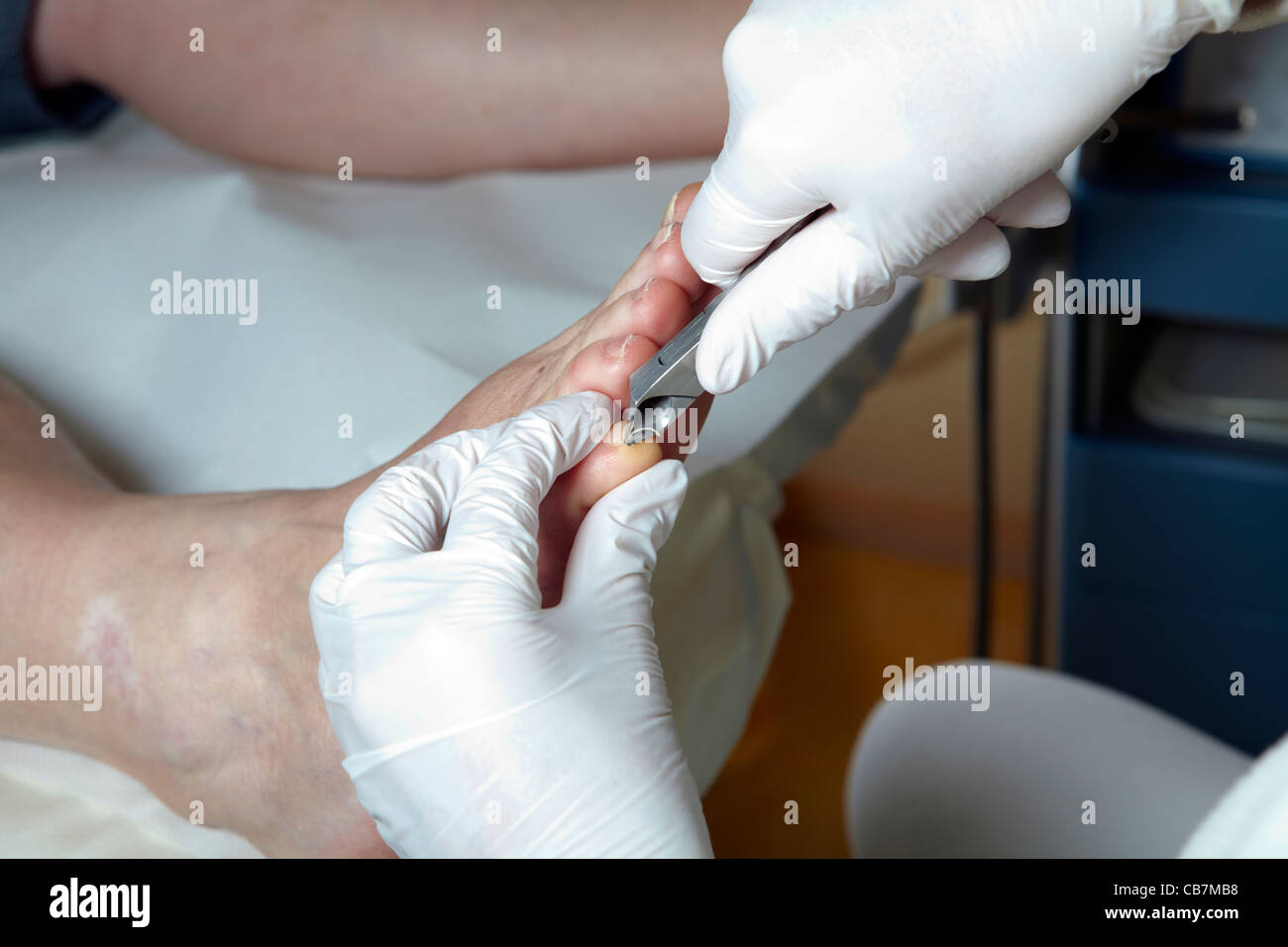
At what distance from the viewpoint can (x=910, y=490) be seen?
1771 mm

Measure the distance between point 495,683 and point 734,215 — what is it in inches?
10.4

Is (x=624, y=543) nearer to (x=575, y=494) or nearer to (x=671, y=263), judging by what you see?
(x=575, y=494)

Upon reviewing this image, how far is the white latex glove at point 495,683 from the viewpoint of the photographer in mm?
469

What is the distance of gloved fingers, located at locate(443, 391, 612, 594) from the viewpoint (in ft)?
1.68

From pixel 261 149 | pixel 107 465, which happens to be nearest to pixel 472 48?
pixel 261 149

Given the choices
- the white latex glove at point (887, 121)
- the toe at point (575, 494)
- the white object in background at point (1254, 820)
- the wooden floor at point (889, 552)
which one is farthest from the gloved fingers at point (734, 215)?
the wooden floor at point (889, 552)

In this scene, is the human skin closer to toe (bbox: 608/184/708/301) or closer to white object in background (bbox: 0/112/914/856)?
white object in background (bbox: 0/112/914/856)

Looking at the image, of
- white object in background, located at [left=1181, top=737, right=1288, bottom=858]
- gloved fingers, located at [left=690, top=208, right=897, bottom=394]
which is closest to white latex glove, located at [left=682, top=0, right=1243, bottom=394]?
gloved fingers, located at [left=690, top=208, right=897, bottom=394]

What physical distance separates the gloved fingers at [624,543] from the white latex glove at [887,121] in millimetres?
62

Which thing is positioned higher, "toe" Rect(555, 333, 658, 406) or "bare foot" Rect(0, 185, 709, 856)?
"toe" Rect(555, 333, 658, 406)

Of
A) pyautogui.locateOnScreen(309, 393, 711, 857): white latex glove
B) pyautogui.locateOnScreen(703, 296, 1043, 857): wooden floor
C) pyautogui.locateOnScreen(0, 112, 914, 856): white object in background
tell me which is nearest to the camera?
pyautogui.locateOnScreen(309, 393, 711, 857): white latex glove

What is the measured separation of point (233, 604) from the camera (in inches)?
25.0

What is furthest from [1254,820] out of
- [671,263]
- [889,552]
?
[889,552]

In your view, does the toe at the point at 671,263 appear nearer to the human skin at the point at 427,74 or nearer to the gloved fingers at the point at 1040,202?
the gloved fingers at the point at 1040,202
